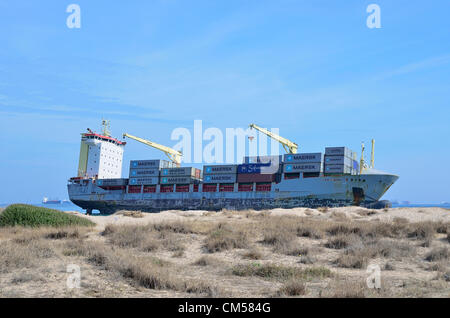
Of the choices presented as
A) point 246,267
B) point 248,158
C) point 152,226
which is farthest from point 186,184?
point 246,267

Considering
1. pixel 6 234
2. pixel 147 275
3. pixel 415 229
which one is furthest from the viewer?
pixel 415 229

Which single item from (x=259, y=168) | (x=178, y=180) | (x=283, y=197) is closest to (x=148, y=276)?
(x=283, y=197)

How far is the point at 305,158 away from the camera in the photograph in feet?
190

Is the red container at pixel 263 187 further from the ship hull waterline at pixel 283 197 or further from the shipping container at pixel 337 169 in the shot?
the shipping container at pixel 337 169

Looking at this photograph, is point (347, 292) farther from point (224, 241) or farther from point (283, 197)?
point (283, 197)

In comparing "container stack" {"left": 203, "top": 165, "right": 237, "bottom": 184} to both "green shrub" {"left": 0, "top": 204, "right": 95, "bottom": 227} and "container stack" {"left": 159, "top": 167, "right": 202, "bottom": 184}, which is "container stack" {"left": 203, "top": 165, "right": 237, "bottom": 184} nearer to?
"container stack" {"left": 159, "top": 167, "right": 202, "bottom": 184}

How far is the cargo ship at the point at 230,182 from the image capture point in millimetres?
54625

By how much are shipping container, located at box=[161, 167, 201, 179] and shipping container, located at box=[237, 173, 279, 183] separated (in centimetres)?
954

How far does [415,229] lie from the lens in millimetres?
16000

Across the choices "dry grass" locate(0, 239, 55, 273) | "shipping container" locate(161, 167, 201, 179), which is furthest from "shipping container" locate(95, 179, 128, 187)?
"dry grass" locate(0, 239, 55, 273)

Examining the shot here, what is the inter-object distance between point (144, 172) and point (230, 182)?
1862cm

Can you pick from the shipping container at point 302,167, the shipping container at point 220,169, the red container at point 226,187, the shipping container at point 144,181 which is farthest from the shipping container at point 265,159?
the shipping container at point 144,181

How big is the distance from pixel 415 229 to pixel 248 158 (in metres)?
48.3
